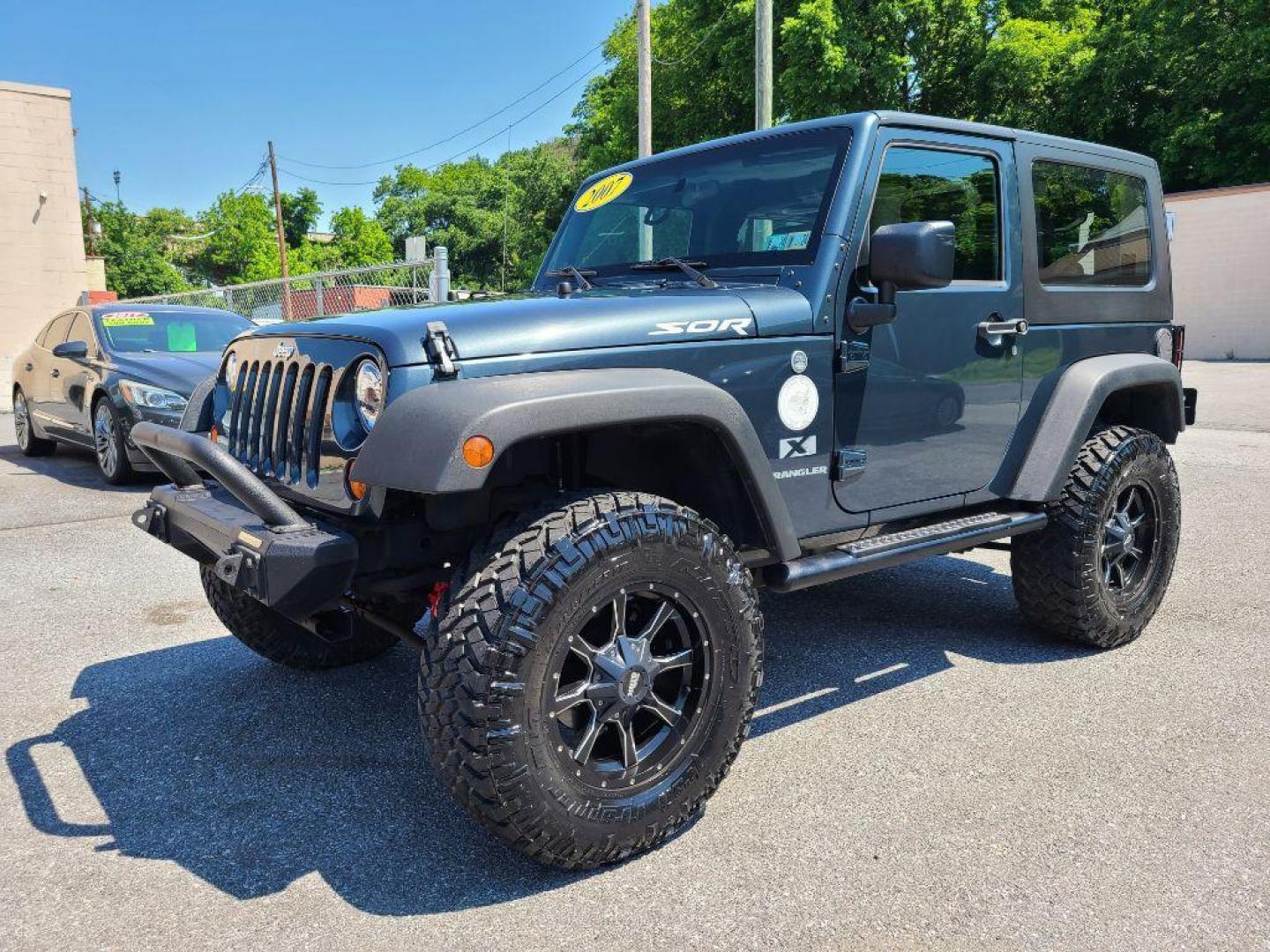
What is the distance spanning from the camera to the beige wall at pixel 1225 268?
21969 mm

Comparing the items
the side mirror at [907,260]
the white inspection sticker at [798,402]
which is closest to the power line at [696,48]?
the side mirror at [907,260]

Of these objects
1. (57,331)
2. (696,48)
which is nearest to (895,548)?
(57,331)

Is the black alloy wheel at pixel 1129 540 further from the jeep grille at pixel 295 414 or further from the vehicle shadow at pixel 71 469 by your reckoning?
the vehicle shadow at pixel 71 469

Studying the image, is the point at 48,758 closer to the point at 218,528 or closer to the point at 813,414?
the point at 218,528

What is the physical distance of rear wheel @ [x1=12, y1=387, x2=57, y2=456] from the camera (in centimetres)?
959

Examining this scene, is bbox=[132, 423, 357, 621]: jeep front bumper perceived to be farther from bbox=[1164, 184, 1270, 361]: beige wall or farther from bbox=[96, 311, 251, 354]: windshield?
bbox=[1164, 184, 1270, 361]: beige wall

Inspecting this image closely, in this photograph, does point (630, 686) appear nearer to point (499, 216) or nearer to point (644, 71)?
point (644, 71)

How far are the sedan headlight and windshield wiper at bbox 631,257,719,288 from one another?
4959 millimetres

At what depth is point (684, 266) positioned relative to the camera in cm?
334

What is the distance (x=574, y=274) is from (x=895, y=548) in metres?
1.58

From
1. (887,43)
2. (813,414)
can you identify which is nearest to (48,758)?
(813,414)

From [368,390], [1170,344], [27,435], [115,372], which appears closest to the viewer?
[368,390]

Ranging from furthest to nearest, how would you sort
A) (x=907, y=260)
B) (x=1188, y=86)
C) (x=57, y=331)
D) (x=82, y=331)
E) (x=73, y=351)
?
1. (x=1188, y=86)
2. (x=57, y=331)
3. (x=82, y=331)
4. (x=73, y=351)
5. (x=907, y=260)

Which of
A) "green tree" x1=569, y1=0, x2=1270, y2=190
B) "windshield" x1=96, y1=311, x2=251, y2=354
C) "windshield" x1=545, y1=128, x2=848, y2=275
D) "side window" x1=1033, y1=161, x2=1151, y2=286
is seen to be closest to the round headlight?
"windshield" x1=545, y1=128, x2=848, y2=275
